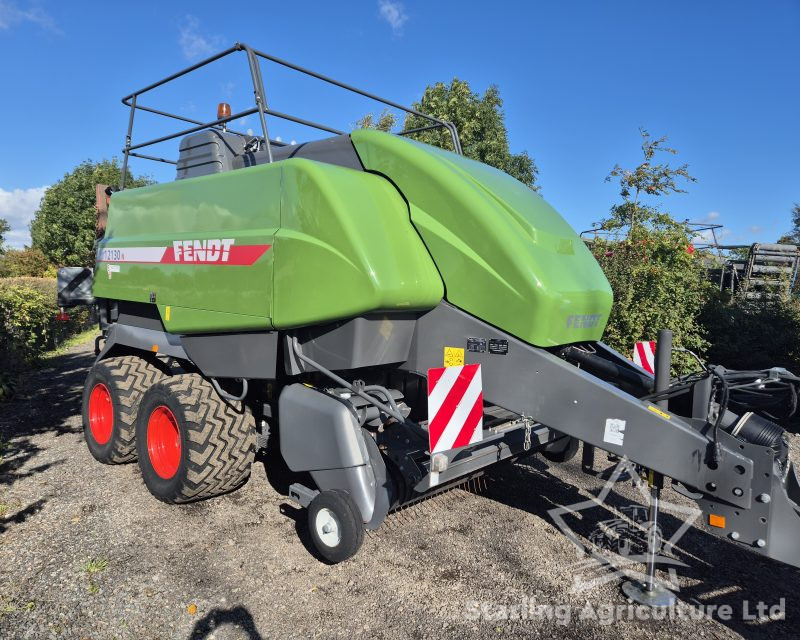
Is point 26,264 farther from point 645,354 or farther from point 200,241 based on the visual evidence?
point 645,354

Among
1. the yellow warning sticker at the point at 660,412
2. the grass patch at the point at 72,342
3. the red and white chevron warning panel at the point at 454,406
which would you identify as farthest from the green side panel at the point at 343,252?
the grass patch at the point at 72,342

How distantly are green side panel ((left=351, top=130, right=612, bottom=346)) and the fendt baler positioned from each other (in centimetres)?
1

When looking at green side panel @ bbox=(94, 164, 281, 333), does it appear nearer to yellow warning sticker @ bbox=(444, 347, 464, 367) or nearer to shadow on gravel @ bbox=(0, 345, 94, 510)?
yellow warning sticker @ bbox=(444, 347, 464, 367)

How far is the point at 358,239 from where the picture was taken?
9.49 feet

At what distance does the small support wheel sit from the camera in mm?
2994

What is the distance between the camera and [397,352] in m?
3.25

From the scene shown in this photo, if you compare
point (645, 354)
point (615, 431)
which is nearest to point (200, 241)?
point (615, 431)

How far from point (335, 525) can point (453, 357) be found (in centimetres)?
117

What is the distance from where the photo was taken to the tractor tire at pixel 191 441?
3.67 m

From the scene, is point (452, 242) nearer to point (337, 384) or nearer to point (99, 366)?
point (337, 384)

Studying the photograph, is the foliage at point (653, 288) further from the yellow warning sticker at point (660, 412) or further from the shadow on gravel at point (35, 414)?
the shadow on gravel at point (35, 414)

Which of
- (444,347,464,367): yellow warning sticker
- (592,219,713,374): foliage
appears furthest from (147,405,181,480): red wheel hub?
(592,219,713,374): foliage

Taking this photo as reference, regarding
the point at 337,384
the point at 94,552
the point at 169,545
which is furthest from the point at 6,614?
the point at 337,384

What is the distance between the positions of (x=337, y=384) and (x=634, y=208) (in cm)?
644
